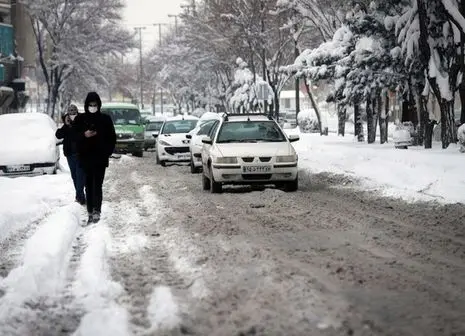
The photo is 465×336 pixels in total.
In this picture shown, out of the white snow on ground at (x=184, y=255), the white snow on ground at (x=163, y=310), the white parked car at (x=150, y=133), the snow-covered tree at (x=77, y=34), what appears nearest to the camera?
the white snow on ground at (x=163, y=310)

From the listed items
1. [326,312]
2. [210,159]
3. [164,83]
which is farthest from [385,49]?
[164,83]

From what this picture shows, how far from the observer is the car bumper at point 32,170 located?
57.1ft

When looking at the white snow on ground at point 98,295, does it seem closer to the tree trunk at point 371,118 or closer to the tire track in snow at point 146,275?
the tire track in snow at point 146,275

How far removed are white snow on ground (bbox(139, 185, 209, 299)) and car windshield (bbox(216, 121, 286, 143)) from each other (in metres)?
5.20

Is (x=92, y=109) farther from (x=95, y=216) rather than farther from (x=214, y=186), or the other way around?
(x=214, y=186)

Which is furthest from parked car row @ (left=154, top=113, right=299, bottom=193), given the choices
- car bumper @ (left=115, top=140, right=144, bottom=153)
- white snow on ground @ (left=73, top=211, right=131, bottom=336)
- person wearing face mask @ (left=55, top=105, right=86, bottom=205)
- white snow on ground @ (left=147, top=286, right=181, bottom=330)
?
car bumper @ (left=115, top=140, right=144, bottom=153)

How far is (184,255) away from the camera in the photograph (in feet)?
24.2

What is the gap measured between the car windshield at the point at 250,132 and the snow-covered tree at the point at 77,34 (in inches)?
1139

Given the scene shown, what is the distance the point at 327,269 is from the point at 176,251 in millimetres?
1904

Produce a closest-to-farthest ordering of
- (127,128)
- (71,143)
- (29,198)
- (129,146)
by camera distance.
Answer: (29,198), (71,143), (129,146), (127,128)

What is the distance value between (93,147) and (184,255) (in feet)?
10.0

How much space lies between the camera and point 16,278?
6.20m

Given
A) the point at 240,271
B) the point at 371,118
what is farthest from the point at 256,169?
the point at 371,118

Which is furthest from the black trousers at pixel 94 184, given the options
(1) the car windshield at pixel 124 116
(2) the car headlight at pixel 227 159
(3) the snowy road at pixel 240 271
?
(1) the car windshield at pixel 124 116
